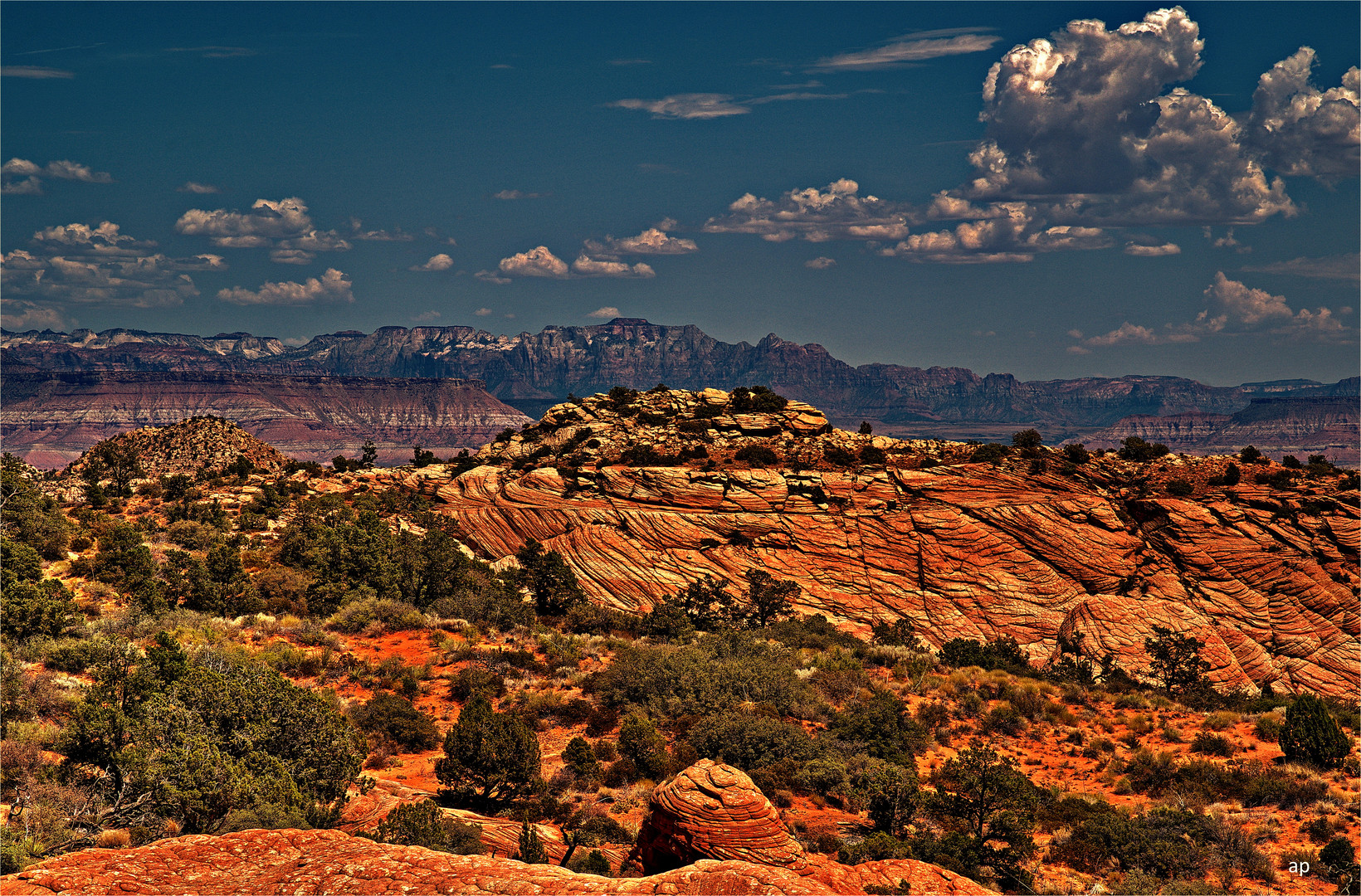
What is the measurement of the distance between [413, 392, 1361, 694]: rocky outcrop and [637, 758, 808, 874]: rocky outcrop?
3531 centimetres

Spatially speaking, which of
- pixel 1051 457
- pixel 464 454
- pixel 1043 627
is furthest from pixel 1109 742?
pixel 464 454

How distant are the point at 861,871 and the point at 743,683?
15370 mm

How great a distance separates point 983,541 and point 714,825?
145 feet

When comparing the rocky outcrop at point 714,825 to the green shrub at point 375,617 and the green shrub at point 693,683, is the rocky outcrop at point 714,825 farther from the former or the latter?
the green shrub at point 375,617

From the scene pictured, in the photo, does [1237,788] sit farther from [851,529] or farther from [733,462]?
[733,462]

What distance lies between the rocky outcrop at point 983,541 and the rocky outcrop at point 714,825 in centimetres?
3531

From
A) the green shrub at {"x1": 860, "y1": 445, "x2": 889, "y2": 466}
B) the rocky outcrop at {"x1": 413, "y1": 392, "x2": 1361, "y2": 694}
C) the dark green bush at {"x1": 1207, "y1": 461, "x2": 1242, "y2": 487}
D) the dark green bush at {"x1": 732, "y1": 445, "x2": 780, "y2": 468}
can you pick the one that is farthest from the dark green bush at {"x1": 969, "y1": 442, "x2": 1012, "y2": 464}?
the dark green bush at {"x1": 732, "y1": 445, "x2": 780, "y2": 468}

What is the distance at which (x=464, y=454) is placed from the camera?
2689 inches

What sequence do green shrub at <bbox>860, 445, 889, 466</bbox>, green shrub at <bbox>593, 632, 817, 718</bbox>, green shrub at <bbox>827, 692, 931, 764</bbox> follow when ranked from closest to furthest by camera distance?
green shrub at <bbox>827, 692, 931, 764</bbox>, green shrub at <bbox>593, 632, 817, 718</bbox>, green shrub at <bbox>860, 445, 889, 466</bbox>

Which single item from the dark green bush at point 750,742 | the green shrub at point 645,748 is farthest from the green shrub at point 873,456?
the green shrub at point 645,748

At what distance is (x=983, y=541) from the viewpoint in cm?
5428

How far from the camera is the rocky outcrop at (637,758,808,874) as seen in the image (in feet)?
Answer: 47.7

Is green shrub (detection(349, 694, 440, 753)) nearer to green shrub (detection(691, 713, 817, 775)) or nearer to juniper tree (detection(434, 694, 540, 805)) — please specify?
juniper tree (detection(434, 694, 540, 805))

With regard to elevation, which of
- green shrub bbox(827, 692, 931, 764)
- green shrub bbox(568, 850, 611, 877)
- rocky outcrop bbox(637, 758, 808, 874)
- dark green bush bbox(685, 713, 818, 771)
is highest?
rocky outcrop bbox(637, 758, 808, 874)
